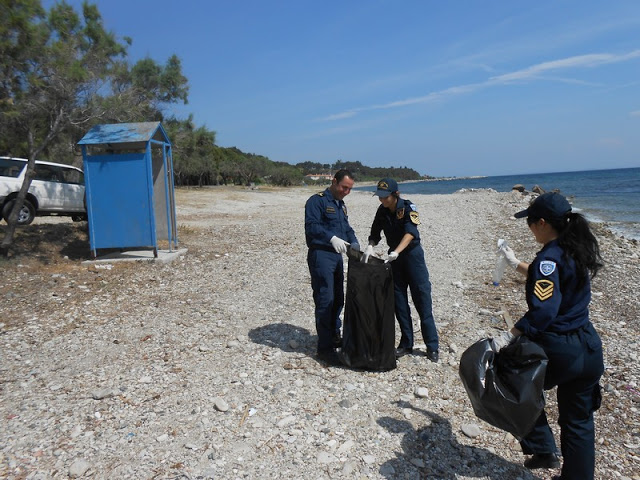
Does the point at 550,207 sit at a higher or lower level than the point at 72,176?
lower

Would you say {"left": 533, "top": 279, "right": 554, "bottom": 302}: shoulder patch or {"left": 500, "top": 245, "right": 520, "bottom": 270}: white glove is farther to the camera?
{"left": 500, "top": 245, "right": 520, "bottom": 270}: white glove

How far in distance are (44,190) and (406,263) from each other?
10752 mm

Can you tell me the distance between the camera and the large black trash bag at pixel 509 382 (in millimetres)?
2408

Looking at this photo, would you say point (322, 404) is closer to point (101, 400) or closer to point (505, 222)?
point (101, 400)

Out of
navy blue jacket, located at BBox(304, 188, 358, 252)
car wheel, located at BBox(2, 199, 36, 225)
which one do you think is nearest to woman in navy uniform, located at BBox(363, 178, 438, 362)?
navy blue jacket, located at BBox(304, 188, 358, 252)

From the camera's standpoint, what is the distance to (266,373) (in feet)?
13.5

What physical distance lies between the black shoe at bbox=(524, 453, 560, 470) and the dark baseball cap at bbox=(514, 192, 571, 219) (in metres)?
1.43

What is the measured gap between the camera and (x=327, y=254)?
170 inches

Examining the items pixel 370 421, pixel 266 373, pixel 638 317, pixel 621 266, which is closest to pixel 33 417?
pixel 266 373

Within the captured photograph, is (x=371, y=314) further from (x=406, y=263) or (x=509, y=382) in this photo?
(x=509, y=382)

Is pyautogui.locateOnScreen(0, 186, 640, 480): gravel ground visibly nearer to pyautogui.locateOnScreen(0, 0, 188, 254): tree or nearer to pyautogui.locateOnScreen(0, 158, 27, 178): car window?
pyautogui.locateOnScreen(0, 0, 188, 254): tree

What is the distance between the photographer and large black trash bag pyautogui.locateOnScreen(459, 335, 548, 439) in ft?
7.90

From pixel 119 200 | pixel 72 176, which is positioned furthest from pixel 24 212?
pixel 119 200

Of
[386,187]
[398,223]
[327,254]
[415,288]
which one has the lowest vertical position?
[415,288]
